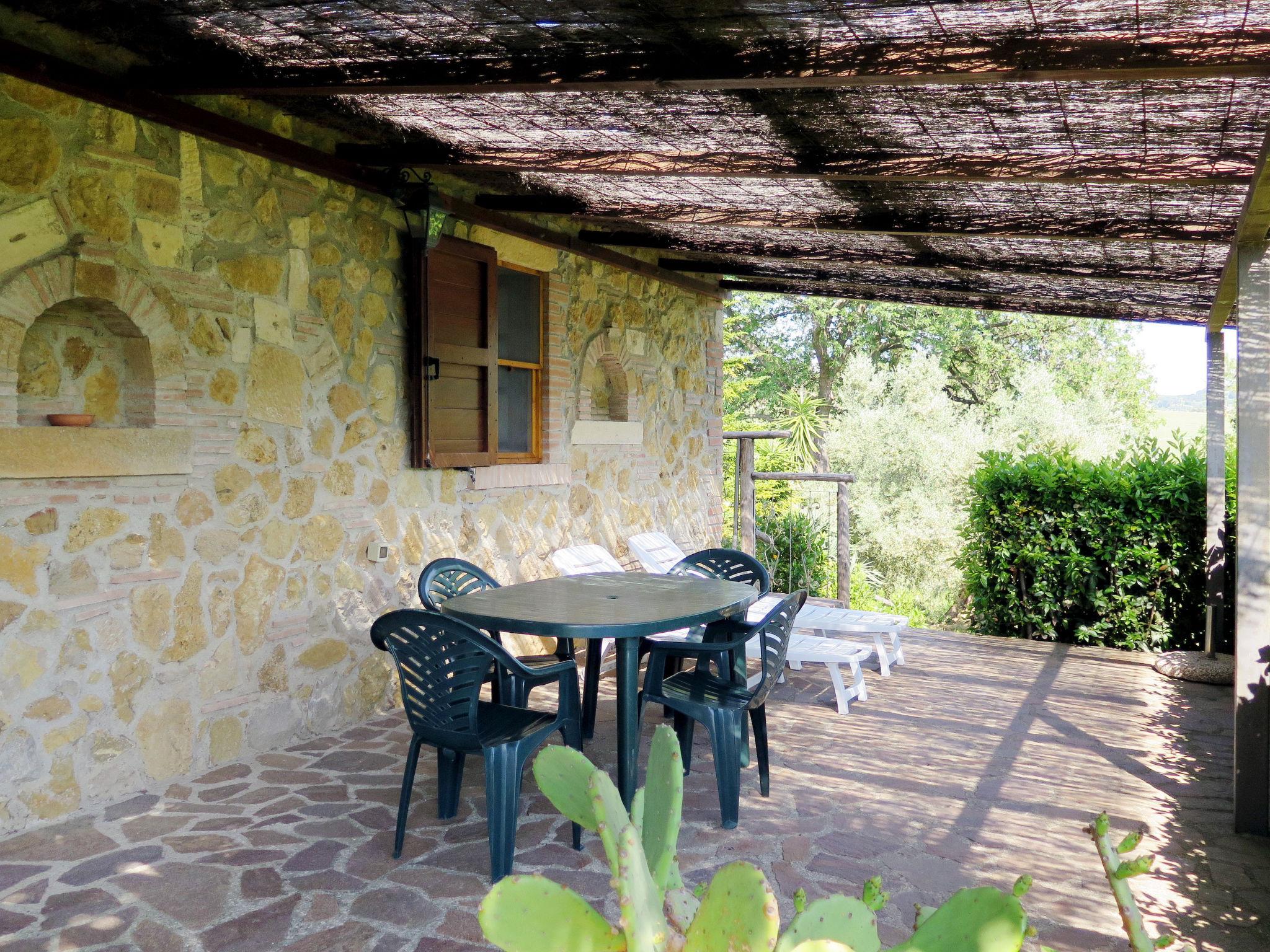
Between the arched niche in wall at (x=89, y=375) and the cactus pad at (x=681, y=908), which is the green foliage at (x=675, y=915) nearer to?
the cactus pad at (x=681, y=908)

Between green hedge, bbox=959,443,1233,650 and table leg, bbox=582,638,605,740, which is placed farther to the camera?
green hedge, bbox=959,443,1233,650

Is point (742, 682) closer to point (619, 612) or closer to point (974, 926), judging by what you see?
point (619, 612)

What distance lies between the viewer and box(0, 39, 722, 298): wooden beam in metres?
3.19

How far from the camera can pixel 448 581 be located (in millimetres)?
4512

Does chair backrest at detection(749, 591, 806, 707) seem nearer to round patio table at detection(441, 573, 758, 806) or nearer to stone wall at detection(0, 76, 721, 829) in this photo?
round patio table at detection(441, 573, 758, 806)

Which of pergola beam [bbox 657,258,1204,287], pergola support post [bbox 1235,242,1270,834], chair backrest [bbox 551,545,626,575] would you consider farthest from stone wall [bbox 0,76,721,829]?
pergola support post [bbox 1235,242,1270,834]

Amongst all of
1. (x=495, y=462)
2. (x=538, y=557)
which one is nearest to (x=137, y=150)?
(x=495, y=462)

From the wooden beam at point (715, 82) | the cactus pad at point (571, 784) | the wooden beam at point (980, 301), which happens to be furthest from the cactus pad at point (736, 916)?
the wooden beam at point (980, 301)

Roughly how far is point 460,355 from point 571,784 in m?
4.54

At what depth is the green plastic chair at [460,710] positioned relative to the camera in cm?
304

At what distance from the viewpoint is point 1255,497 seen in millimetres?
3494

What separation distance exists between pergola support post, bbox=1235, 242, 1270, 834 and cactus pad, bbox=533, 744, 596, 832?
3.50 metres

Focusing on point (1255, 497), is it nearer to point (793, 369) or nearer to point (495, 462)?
point (495, 462)

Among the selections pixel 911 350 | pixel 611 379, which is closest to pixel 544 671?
pixel 611 379
